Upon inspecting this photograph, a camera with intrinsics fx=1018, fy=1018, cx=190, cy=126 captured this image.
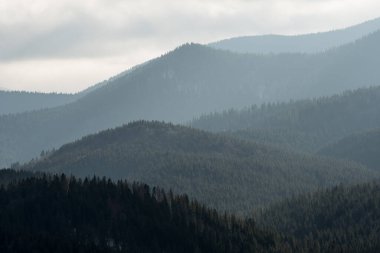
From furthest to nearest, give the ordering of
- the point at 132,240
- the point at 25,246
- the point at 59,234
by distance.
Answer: the point at 132,240, the point at 59,234, the point at 25,246

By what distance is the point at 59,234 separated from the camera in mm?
178250

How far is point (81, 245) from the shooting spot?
170m

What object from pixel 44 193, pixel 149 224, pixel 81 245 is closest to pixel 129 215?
pixel 149 224

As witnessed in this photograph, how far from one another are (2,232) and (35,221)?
855 inches

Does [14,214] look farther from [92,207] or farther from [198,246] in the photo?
[198,246]

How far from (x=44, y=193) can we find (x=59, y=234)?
21.0 m

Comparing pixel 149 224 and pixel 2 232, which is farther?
pixel 149 224

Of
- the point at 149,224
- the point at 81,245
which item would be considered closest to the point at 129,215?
the point at 149,224

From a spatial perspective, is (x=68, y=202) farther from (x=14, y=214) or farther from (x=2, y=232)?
(x=2, y=232)

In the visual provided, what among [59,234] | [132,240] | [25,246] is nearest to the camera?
[25,246]

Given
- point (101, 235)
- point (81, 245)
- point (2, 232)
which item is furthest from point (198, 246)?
point (2, 232)

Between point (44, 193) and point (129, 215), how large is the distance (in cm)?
1711

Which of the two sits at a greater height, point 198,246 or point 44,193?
point 44,193

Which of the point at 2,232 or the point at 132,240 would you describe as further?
the point at 132,240
